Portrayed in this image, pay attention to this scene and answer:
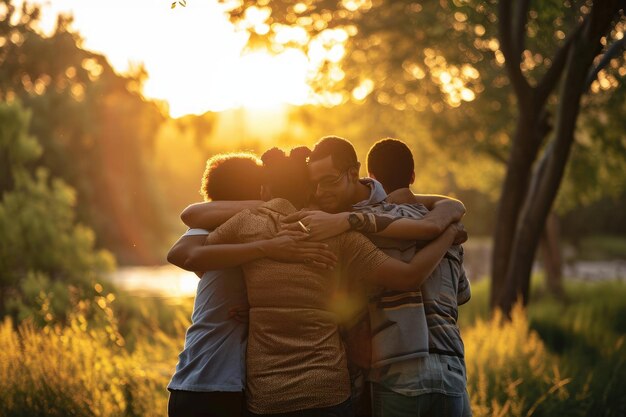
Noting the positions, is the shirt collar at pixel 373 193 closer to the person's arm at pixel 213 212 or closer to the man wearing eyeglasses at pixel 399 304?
the man wearing eyeglasses at pixel 399 304

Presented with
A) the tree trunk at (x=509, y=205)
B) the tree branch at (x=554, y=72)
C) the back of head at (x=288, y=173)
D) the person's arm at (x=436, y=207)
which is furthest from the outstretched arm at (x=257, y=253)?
the tree trunk at (x=509, y=205)

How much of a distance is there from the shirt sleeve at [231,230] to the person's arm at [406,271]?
578 mm

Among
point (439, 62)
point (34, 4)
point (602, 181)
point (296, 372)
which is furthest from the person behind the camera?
point (34, 4)

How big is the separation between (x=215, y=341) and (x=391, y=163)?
45.2 inches

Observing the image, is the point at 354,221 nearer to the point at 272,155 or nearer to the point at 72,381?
the point at 272,155

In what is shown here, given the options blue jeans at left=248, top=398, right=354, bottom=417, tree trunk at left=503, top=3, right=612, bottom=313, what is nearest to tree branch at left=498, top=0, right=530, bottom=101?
tree trunk at left=503, top=3, right=612, bottom=313

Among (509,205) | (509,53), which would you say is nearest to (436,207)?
(509,53)

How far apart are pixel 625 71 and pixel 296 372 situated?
32.5 ft

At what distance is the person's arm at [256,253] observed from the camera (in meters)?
3.24

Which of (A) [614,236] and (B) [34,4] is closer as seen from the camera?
(B) [34,4]

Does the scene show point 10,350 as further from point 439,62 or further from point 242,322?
point 439,62

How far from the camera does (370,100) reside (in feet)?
57.0

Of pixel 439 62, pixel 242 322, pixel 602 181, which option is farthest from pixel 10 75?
pixel 242 322

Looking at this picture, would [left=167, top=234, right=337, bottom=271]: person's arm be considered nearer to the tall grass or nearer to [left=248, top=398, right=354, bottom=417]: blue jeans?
[left=248, top=398, right=354, bottom=417]: blue jeans
